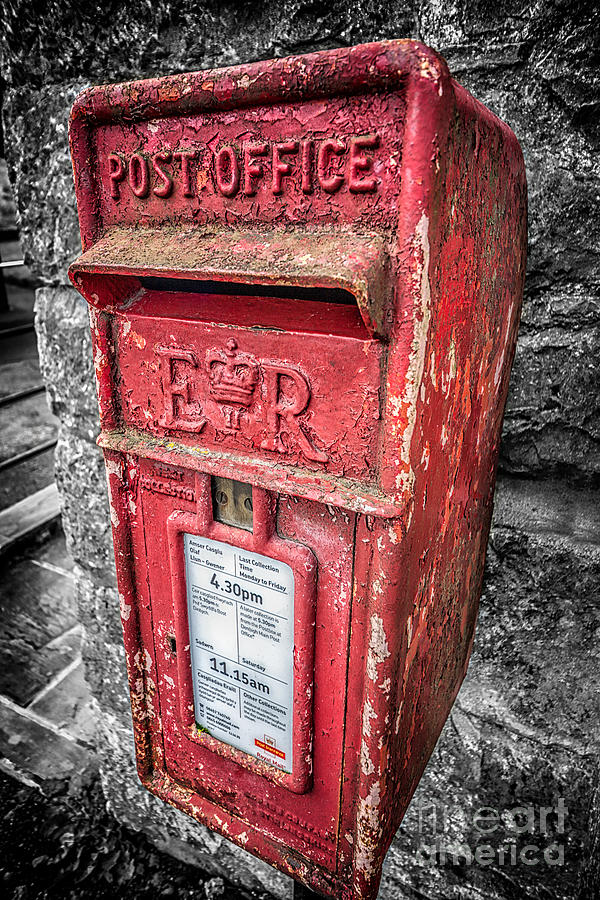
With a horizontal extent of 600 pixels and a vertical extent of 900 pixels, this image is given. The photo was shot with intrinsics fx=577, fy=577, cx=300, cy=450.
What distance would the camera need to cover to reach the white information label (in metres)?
0.78

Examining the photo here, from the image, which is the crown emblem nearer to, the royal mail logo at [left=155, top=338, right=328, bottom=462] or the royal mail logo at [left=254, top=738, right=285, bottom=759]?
the royal mail logo at [left=155, top=338, right=328, bottom=462]

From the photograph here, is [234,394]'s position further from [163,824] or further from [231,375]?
[163,824]

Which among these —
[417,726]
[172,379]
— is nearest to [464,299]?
[172,379]

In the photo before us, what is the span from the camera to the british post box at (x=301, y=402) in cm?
56

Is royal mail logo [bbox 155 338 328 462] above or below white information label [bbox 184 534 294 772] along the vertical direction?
above

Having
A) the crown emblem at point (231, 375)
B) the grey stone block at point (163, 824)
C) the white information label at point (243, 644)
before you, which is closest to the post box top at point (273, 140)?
the crown emblem at point (231, 375)

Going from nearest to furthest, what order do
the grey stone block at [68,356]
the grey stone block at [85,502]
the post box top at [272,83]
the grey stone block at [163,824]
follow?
the post box top at [272,83]
the grey stone block at [68,356]
the grey stone block at [85,502]
the grey stone block at [163,824]

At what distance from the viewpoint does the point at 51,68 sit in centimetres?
116

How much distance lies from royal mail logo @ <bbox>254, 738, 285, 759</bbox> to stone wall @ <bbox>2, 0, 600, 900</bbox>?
19.3 inches

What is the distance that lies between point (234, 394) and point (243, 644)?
0.37 metres

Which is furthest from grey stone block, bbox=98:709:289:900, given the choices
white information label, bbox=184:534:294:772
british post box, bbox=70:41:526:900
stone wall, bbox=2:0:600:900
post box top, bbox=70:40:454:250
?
post box top, bbox=70:40:454:250

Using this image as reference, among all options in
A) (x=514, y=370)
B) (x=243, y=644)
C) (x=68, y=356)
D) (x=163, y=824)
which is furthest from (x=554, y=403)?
(x=163, y=824)

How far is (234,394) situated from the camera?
2.30ft

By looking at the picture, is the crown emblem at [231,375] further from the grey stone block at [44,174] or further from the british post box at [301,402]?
the grey stone block at [44,174]
